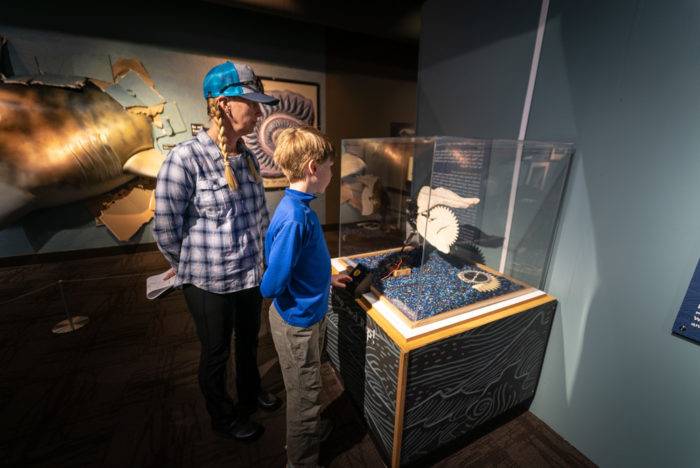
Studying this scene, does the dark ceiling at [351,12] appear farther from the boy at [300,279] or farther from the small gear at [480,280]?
the small gear at [480,280]

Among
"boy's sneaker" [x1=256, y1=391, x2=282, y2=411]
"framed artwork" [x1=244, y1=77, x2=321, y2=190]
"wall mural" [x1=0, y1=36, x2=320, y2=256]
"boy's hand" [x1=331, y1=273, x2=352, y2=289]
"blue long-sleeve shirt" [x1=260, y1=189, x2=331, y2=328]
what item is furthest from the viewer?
"framed artwork" [x1=244, y1=77, x2=321, y2=190]

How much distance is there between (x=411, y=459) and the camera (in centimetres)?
118

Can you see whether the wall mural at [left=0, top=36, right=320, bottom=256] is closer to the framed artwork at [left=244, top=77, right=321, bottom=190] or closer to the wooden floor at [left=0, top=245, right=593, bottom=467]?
the framed artwork at [left=244, top=77, right=321, bottom=190]

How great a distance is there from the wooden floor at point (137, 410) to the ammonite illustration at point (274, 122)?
2.44 metres

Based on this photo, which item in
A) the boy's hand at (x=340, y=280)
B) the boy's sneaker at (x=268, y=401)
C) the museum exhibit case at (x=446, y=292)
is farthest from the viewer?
the boy's sneaker at (x=268, y=401)

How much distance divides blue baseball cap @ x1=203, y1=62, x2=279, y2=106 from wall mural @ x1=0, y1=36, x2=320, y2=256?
2.79 metres

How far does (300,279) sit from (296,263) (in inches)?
3.1

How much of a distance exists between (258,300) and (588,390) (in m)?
1.56

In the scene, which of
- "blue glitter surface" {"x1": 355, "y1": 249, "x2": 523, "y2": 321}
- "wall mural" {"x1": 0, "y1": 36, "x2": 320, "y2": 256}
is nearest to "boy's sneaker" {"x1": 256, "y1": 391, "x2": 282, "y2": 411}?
"blue glitter surface" {"x1": 355, "y1": 249, "x2": 523, "y2": 321}

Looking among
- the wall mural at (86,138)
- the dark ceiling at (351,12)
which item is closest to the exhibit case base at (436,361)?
the dark ceiling at (351,12)

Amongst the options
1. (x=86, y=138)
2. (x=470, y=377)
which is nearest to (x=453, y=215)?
(x=470, y=377)

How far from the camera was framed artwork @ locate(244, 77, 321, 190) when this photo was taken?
3961mm

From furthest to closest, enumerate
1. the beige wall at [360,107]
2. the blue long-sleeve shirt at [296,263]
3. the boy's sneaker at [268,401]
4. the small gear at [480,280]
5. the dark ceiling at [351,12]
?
the beige wall at [360,107]
the dark ceiling at [351,12]
the boy's sneaker at [268,401]
the small gear at [480,280]
the blue long-sleeve shirt at [296,263]

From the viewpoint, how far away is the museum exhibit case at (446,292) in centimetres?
111
